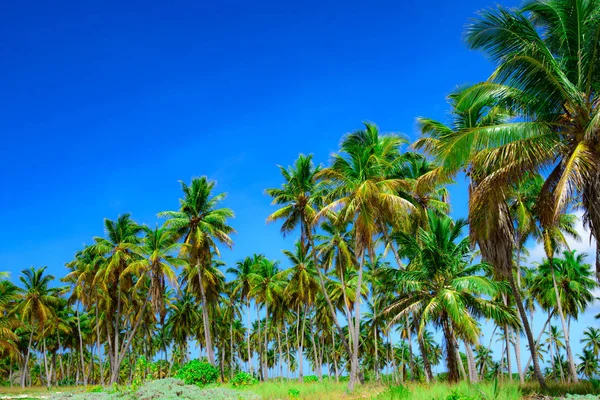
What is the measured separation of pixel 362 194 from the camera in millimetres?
23141

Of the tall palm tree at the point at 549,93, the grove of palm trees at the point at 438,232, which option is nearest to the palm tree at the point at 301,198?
the grove of palm trees at the point at 438,232

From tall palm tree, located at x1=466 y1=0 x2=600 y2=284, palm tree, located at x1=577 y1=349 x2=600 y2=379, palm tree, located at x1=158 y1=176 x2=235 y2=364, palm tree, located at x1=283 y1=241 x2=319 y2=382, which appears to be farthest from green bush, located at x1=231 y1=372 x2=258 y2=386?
palm tree, located at x1=577 y1=349 x2=600 y2=379

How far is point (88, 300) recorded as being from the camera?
42.6 m

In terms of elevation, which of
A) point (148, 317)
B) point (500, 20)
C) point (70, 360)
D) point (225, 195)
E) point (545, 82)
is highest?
point (225, 195)

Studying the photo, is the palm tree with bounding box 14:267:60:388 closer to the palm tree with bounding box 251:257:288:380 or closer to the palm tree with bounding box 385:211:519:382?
the palm tree with bounding box 251:257:288:380

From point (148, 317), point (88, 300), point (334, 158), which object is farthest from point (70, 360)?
point (334, 158)

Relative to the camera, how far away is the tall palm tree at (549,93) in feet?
36.9

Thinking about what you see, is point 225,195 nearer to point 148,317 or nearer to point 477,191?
point 148,317

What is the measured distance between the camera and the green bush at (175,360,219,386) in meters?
26.5

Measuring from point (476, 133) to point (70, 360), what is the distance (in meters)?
78.0

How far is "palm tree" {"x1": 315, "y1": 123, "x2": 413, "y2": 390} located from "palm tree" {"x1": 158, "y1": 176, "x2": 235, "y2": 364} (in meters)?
11.2

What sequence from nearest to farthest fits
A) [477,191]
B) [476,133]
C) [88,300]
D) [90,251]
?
[476,133] < [477,191] < [90,251] < [88,300]

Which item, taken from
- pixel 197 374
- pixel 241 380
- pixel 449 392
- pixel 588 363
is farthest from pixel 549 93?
pixel 588 363

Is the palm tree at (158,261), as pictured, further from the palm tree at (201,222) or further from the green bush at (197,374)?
the green bush at (197,374)
